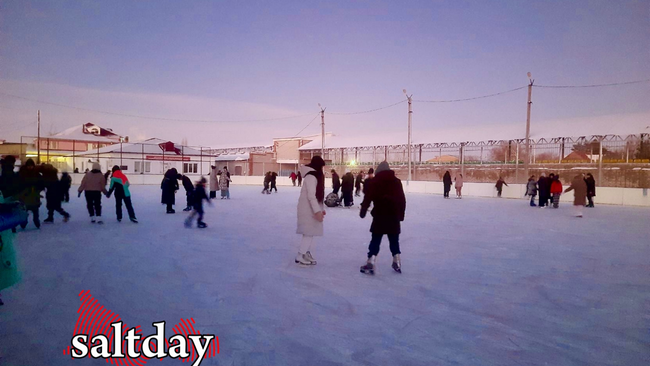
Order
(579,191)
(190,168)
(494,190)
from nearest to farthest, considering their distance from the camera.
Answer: (579,191)
(494,190)
(190,168)

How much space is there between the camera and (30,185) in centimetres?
830

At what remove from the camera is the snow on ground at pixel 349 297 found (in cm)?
288

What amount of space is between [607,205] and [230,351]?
815 inches

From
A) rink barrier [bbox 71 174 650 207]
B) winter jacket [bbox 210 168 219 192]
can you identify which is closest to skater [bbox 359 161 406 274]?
winter jacket [bbox 210 168 219 192]

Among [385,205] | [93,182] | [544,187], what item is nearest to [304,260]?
[385,205]

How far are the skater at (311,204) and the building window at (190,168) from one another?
35304mm

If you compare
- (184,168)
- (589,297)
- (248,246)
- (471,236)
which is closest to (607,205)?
(471,236)

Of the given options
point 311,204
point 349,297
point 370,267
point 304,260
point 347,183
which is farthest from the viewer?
point 347,183

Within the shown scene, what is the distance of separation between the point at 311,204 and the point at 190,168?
3584cm

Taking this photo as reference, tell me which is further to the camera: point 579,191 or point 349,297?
point 579,191

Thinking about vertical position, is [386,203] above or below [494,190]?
above

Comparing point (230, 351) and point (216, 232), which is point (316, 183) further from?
point (216, 232)

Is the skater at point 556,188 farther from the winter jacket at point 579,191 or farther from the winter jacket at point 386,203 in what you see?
the winter jacket at point 386,203

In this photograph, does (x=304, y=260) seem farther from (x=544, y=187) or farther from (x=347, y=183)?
(x=544, y=187)
